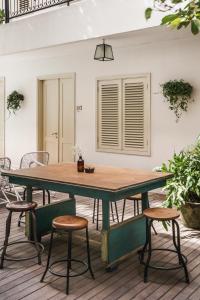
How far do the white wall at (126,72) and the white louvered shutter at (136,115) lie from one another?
0.13m

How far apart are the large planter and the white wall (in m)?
1.75

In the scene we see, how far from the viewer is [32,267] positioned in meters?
3.37

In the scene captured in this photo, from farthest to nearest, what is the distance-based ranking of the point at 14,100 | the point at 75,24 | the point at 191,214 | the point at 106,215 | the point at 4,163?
the point at 14,100 → the point at 75,24 → the point at 4,163 → the point at 191,214 → the point at 106,215

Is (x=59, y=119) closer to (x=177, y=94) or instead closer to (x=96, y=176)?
(x=177, y=94)

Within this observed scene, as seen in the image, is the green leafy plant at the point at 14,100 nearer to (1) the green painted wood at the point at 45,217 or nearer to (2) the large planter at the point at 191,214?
(1) the green painted wood at the point at 45,217

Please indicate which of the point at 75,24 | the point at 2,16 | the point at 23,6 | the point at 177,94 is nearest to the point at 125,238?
the point at 177,94

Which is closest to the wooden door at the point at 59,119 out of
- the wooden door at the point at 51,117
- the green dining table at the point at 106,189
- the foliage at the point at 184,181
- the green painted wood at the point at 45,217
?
the wooden door at the point at 51,117

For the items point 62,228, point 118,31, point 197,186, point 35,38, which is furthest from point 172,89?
point 62,228

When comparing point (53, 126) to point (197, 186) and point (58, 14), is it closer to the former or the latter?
point (58, 14)

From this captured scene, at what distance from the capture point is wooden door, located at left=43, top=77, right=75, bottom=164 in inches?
305

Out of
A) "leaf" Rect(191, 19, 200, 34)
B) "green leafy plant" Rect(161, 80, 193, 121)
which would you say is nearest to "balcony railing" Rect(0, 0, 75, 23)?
"green leafy plant" Rect(161, 80, 193, 121)

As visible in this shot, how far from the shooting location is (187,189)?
4461mm

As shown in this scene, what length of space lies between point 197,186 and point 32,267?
7.37ft

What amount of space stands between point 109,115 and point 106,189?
13.6ft
